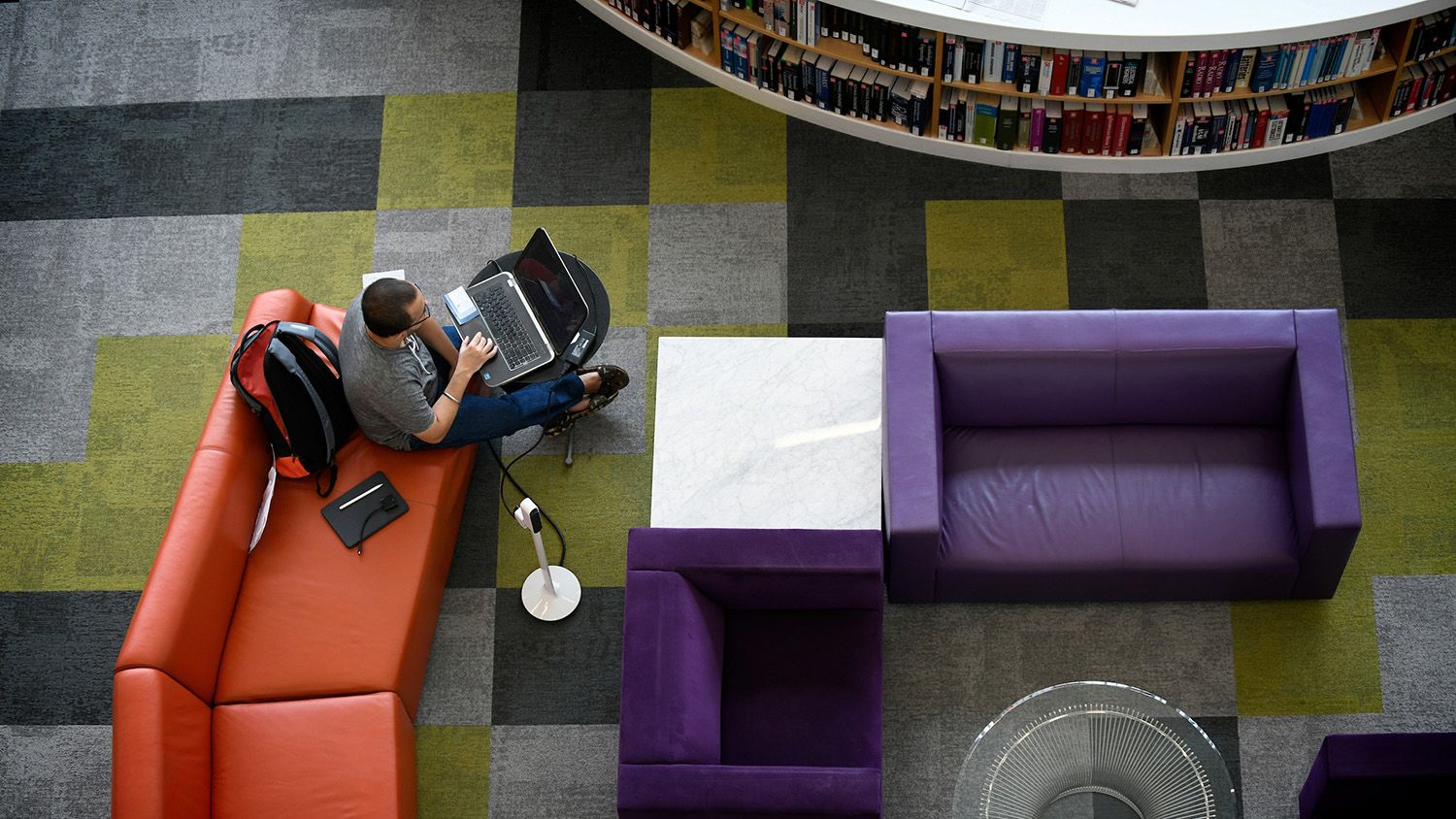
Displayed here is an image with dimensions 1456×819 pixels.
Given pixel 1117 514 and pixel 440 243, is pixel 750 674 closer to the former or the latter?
pixel 1117 514

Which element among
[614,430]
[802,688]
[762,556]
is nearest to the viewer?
[762,556]

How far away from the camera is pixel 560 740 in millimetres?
4223

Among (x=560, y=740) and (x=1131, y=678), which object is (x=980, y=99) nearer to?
(x=1131, y=678)

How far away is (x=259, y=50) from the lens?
527 cm

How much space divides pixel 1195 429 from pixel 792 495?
1.43 m

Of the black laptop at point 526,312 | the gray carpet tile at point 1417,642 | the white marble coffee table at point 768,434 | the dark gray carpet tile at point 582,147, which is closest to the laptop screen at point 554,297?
the black laptop at point 526,312

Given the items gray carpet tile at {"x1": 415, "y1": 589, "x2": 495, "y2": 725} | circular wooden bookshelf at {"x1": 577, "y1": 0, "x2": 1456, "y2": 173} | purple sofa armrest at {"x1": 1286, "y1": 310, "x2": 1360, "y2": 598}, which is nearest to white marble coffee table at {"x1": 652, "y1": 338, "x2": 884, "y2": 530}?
gray carpet tile at {"x1": 415, "y1": 589, "x2": 495, "y2": 725}

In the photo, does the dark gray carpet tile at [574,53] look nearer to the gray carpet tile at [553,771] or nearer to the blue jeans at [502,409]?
the blue jeans at [502,409]

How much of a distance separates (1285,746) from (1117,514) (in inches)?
38.2

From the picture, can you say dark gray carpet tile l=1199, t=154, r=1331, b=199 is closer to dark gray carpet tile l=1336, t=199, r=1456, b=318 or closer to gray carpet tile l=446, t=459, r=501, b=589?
dark gray carpet tile l=1336, t=199, r=1456, b=318

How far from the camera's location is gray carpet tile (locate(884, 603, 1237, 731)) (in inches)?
164

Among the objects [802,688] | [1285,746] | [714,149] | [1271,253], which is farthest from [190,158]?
[1285,746]

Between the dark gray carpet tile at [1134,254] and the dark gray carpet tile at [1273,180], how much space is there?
12 centimetres

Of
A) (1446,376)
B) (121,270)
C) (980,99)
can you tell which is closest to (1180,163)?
(980,99)
